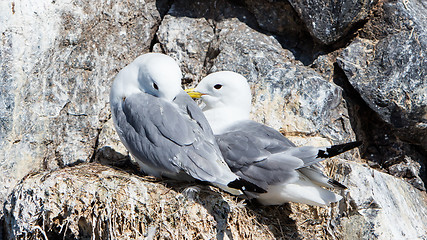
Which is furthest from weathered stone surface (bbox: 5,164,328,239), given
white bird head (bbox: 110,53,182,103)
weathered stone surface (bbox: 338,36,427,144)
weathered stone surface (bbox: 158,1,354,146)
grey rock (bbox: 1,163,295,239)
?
weathered stone surface (bbox: 338,36,427,144)

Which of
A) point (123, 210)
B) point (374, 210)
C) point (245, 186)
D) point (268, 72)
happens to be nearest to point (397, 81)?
point (268, 72)

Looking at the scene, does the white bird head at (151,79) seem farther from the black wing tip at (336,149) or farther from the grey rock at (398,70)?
the grey rock at (398,70)

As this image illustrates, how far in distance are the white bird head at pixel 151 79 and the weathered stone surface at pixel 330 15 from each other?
4.83ft

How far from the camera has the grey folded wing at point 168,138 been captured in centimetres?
392

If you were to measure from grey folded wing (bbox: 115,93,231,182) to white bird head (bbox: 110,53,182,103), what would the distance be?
0.30ft

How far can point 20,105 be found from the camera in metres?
4.84

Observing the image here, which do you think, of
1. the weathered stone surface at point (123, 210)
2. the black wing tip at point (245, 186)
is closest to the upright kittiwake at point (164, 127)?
the black wing tip at point (245, 186)

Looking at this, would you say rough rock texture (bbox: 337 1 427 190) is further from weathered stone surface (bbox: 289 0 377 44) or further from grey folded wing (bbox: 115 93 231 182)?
grey folded wing (bbox: 115 93 231 182)

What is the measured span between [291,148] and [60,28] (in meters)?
2.32

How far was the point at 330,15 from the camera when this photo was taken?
5.14 m

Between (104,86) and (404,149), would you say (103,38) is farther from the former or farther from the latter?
(404,149)

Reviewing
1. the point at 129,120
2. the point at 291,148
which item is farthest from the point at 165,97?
the point at 291,148

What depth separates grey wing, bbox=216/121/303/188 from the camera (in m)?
3.95

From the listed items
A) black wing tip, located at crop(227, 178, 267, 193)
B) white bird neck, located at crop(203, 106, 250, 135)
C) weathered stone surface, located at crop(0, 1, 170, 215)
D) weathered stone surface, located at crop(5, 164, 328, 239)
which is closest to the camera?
black wing tip, located at crop(227, 178, 267, 193)
